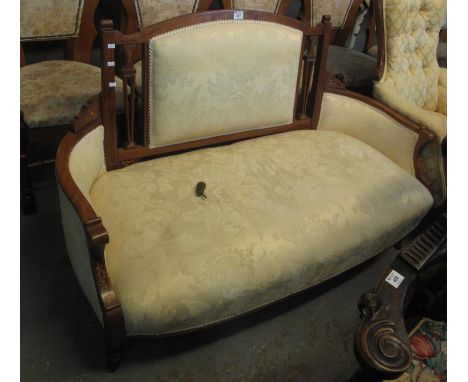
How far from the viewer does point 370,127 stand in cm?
153

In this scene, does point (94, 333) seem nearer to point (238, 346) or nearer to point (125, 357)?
point (125, 357)

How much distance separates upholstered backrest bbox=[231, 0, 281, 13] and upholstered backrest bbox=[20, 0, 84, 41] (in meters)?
0.63

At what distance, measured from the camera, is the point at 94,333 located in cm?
114

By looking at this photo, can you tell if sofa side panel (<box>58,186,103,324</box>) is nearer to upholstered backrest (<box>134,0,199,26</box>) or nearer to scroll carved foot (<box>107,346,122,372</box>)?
scroll carved foot (<box>107,346,122,372</box>)

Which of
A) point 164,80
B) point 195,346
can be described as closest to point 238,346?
point 195,346

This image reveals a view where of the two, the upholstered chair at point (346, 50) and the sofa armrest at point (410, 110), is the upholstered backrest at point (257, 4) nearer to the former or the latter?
the upholstered chair at point (346, 50)

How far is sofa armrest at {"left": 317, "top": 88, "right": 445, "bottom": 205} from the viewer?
1.42 meters

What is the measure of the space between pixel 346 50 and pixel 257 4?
53 cm

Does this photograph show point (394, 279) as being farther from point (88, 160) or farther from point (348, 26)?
point (348, 26)

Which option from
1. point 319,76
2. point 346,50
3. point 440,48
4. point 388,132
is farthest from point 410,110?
point 440,48

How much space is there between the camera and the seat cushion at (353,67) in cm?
191

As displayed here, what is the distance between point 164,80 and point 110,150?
0.24 meters

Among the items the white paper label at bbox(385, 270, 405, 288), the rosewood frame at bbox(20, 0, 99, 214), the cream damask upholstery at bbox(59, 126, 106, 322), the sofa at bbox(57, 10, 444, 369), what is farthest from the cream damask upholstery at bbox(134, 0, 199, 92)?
the white paper label at bbox(385, 270, 405, 288)

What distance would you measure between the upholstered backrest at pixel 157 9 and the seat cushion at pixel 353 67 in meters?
0.70
